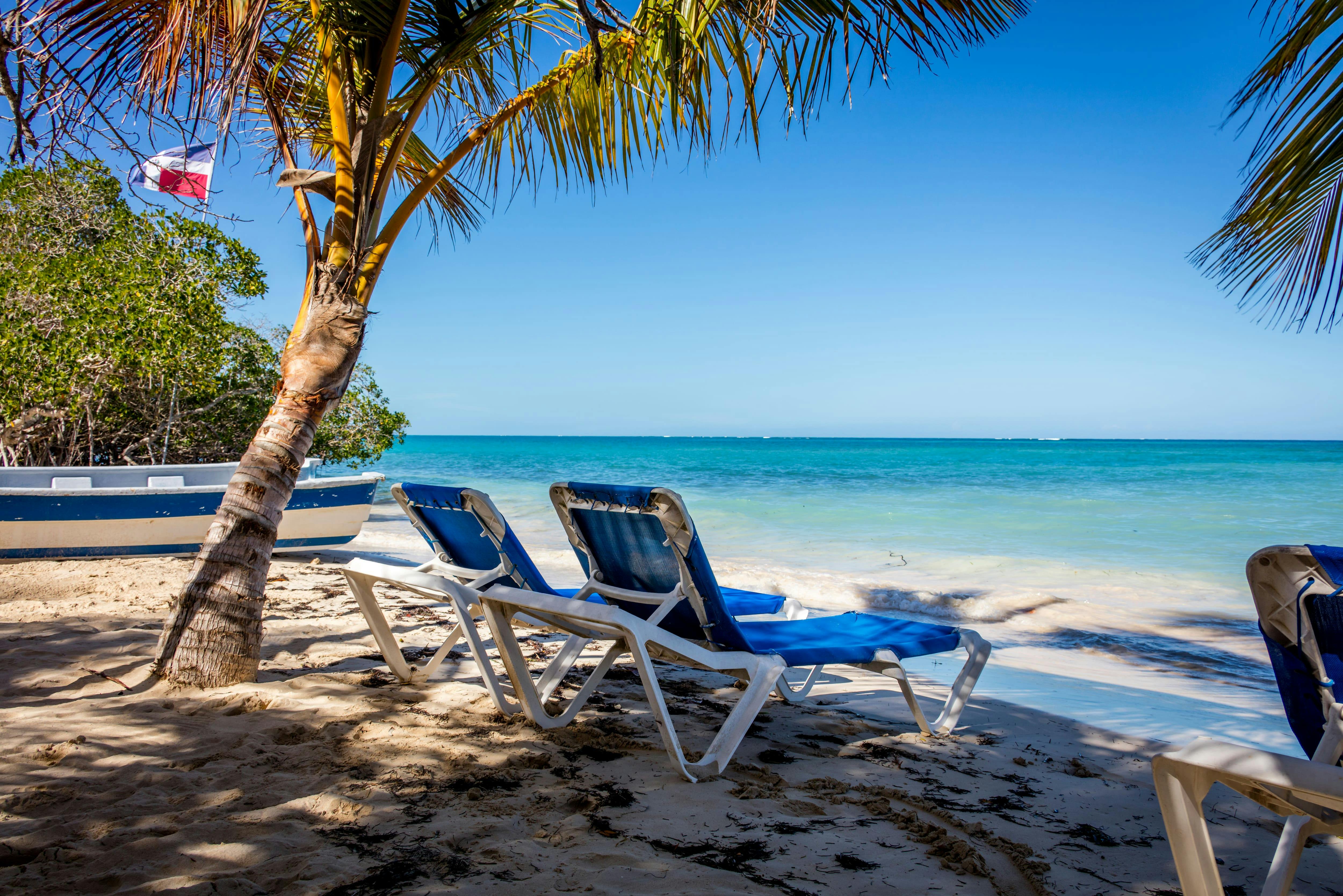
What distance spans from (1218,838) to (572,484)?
248 centimetres

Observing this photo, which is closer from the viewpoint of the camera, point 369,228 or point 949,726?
point 949,726

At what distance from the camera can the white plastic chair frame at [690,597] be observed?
2.77 m

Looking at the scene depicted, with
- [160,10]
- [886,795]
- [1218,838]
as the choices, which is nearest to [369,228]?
Answer: [160,10]

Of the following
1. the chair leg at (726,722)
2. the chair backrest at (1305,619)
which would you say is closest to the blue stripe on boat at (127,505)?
the chair leg at (726,722)

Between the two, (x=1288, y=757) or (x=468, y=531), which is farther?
(x=468, y=531)

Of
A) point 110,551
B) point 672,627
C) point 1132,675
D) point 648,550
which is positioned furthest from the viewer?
point 110,551

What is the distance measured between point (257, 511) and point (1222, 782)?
11.5 ft

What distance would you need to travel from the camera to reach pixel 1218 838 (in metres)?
2.44

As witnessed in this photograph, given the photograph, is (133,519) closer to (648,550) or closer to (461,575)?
(461,575)

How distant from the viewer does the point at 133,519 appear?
738 cm

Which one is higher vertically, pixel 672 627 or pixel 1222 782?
pixel 1222 782

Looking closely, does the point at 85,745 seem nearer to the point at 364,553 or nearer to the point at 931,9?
the point at 931,9

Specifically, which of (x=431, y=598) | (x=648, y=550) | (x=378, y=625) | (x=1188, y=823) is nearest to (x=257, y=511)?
(x=378, y=625)

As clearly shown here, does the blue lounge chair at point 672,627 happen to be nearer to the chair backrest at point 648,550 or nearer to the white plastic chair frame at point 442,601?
the chair backrest at point 648,550
